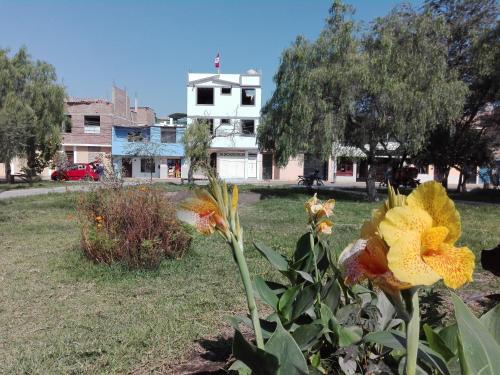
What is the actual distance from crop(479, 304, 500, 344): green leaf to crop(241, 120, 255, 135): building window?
42.9 meters

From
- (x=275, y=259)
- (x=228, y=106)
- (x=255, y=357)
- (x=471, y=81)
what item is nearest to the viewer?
(x=255, y=357)

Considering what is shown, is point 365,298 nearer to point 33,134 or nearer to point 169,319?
point 169,319

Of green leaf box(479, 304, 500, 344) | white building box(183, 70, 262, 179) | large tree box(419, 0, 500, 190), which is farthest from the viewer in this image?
white building box(183, 70, 262, 179)

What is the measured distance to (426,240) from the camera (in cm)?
83

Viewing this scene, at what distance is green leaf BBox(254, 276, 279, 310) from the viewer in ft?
6.54

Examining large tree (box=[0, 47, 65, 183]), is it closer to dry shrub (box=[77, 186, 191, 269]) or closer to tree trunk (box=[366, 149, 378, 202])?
tree trunk (box=[366, 149, 378, 202])

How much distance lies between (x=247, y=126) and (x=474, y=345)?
142 feet

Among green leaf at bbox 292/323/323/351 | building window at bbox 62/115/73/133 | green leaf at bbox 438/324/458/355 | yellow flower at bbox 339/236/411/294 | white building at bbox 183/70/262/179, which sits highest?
white building at bbox 183/70/262/179

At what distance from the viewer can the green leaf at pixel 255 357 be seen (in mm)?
1143

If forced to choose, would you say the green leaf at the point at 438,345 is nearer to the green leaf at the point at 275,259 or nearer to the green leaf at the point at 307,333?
the green leaf at the point at 307,333

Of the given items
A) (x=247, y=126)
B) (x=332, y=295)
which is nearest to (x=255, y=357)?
(x=332, y=295)

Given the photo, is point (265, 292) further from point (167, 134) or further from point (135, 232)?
point (167, 134)

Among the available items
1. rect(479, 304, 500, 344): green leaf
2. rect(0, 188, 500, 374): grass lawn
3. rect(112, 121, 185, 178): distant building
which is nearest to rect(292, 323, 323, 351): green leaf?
rect(479, 304, 500, 344): green leaf

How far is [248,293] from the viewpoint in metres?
1.14
